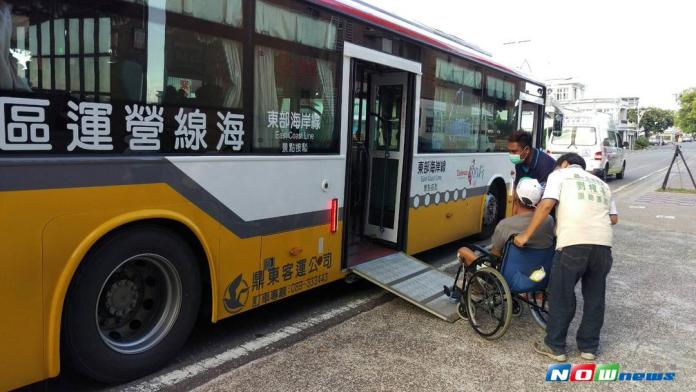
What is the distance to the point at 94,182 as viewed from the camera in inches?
113

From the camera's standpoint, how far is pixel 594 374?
3.70 meters

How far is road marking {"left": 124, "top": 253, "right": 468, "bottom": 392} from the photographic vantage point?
3273 mm

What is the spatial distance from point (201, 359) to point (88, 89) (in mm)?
1967

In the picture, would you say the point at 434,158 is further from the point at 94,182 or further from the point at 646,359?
the point at 94,182

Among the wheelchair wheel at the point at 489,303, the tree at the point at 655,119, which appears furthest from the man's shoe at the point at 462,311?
the tree at the point at 655,119

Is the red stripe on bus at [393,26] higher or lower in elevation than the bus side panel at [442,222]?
higher

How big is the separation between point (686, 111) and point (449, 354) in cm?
5721

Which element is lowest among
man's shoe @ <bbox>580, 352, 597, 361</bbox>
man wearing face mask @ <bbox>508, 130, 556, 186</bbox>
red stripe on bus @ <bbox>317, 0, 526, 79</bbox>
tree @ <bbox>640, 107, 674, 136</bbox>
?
man's shoe @ <bbox>580, 352, 597, 361</bbox>

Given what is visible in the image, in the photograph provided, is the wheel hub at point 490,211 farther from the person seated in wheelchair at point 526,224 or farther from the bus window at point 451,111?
the person seated in wheelchair at point 526,224

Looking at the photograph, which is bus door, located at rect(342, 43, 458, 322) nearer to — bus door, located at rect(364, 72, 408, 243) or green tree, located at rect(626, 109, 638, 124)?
bus door, located at rect(364, 72, 408, 243)

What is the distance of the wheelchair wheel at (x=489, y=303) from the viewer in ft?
13.1

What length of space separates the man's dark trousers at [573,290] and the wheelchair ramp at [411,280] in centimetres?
95

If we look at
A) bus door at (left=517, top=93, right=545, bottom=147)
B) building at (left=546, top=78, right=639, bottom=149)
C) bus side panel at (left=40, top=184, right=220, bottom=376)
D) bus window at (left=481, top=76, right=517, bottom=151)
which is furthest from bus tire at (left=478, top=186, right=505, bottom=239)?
building at (left=546, top=78, right=639, bottom=149)

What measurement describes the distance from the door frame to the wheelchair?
4.14ft
